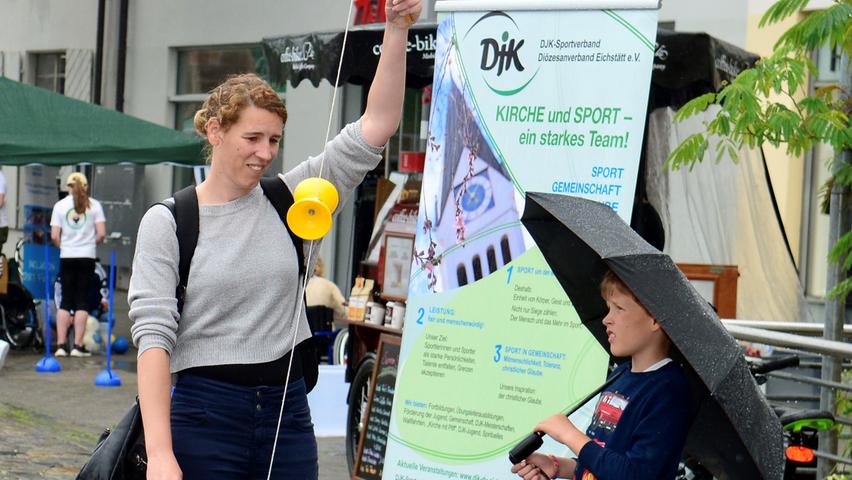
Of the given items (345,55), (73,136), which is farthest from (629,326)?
(73,136)

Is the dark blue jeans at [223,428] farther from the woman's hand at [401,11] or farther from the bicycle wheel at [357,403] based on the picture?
the bicycle wheel at [357,403]

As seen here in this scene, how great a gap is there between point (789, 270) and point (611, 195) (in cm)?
303

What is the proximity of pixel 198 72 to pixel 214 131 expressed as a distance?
1737 centimetres

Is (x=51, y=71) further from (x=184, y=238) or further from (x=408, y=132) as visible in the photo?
(x=184, y=238)

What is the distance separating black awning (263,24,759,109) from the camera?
26.3 feet

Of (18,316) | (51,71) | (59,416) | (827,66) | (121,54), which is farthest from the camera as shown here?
(51,71)

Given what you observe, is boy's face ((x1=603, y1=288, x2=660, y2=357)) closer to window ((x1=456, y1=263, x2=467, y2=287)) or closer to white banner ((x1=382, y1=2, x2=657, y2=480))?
white banner ((x1=382, y1=2, x2=657, y2=480))

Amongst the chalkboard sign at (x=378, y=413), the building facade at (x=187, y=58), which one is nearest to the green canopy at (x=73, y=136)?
the building facade at (x=187, y=58)

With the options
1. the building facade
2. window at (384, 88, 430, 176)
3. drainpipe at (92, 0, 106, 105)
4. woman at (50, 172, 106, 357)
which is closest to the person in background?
the building facade

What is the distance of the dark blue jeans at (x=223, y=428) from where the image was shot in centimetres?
337

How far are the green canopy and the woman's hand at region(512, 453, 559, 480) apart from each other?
418 inches

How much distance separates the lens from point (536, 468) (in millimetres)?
3584

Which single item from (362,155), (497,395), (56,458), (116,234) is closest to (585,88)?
(497,395)

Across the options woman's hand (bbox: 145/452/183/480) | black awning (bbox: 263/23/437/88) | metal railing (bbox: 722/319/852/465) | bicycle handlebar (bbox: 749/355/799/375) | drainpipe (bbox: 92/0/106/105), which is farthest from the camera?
drainpipe (bbox: 92/0/106/105)
